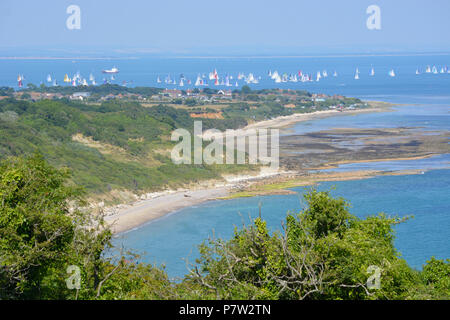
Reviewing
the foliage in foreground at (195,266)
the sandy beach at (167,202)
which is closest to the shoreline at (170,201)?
the sandy beach at (167,202)

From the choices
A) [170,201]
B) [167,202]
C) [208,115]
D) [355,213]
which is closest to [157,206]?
[167,202]

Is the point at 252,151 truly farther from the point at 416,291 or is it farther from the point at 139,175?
the point at 416,291

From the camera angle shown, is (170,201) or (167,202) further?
(170,201)

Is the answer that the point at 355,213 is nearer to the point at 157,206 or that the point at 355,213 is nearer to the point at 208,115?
the point at 157,206

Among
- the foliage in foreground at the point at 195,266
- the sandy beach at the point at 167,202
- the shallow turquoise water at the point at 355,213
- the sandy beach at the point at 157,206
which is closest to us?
the foliage in foreground at the point at 195,266

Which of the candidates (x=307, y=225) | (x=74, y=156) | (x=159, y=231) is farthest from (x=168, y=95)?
(x=307, y=225)

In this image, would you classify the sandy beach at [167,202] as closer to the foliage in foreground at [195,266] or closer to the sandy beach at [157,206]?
the sandy beach at [157,206]

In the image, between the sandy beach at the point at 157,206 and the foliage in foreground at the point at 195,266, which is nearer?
the foliage in foreground at the point at 195,266

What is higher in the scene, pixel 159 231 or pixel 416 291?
pixel 416 291
